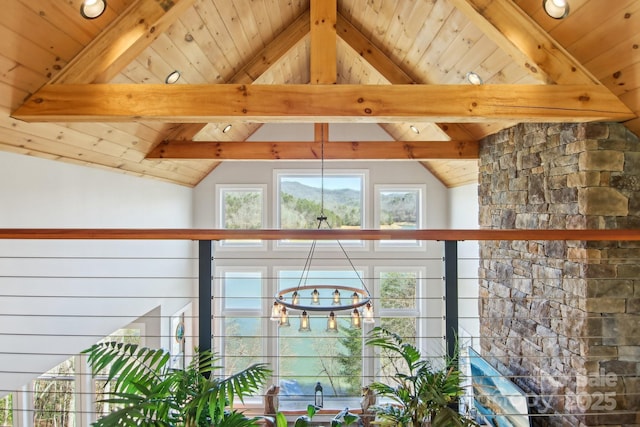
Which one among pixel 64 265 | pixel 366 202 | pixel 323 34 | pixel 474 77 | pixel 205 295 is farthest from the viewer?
pixel 366 202

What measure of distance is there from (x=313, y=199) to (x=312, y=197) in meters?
0.04

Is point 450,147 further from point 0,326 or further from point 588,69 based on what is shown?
point 0,326

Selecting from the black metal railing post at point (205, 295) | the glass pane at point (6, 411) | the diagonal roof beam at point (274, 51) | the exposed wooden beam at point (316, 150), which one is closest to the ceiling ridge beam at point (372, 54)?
the diagonal roof beam at point (274, 51)

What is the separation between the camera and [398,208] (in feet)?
20.9

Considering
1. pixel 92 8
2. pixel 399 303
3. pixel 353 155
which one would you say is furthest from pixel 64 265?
pixel 399 303

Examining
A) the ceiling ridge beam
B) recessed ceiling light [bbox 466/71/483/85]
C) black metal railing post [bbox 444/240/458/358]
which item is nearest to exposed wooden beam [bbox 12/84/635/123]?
recessed ceiling light [bbox 466/71/483/85]

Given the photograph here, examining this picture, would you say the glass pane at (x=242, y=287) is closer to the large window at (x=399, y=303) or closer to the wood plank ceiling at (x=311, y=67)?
the large window at (x=399, y=303)

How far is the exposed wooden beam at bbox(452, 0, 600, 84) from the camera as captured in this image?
247 cm

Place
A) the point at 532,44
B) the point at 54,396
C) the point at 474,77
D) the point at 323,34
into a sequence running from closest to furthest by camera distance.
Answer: the point at 532,44 < the point at 323,34 < the point at 474,77 < the point at 54,396

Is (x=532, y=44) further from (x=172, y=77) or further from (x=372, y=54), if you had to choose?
(x=172, y=77)

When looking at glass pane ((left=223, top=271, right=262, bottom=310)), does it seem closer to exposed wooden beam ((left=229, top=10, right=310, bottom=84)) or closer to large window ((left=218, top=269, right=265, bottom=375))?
large window ((left=218, top=269, right=265, bottom=375))

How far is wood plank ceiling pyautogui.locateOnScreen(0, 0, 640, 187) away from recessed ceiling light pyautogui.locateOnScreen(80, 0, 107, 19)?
0.14ft

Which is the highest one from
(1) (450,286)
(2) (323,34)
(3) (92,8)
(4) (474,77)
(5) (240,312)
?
(2) (323,34)

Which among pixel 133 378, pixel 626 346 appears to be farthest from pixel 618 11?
pixel 133 378
